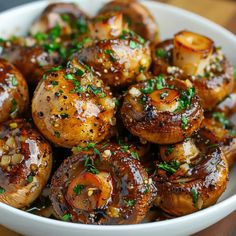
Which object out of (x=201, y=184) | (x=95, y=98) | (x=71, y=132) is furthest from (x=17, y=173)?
(x=201, y=184)

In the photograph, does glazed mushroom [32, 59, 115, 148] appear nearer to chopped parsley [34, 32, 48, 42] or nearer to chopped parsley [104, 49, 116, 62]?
chopped parsley [104, 49, 116, 62]

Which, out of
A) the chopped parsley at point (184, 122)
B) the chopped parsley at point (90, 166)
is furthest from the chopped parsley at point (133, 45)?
the chopped parsley at point (90, 166)

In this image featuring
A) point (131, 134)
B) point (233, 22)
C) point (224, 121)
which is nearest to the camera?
point (131, 134)

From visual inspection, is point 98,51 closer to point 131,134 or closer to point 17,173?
point 131,134

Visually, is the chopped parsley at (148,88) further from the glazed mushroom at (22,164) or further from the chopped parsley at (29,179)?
the chopped parsley at (29,179)

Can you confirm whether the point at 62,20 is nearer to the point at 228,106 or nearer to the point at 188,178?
the point at 228,106

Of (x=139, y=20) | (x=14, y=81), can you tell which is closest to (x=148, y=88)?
(x=14, y=81)
